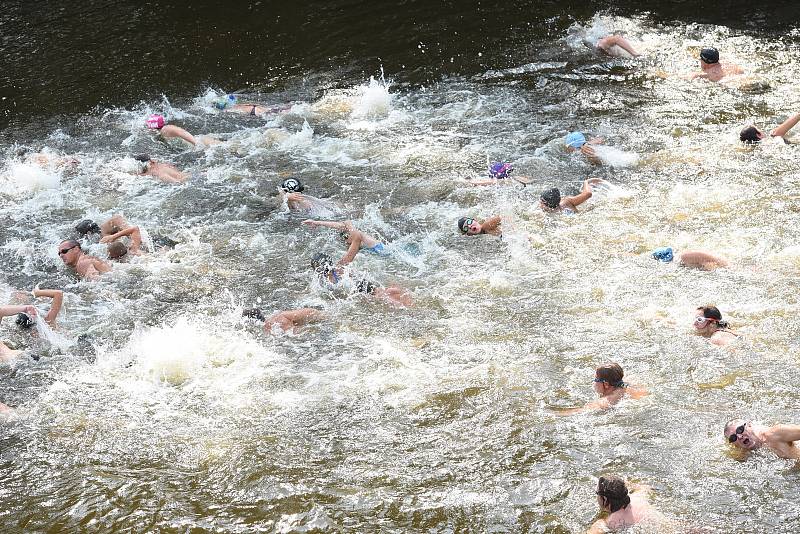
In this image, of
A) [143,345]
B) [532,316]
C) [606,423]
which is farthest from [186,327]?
[606,423]

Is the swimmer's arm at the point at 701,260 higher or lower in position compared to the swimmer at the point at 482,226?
lower

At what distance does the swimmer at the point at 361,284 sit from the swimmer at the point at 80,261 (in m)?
2.85

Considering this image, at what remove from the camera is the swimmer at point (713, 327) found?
8.63m

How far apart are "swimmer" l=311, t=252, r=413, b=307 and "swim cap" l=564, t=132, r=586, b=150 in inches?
165

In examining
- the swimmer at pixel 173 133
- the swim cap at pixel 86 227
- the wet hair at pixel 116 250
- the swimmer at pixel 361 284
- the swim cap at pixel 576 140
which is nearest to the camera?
the swimmer at pixel 361 284

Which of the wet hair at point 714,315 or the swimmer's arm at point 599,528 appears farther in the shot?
the wet hair at point 714,315

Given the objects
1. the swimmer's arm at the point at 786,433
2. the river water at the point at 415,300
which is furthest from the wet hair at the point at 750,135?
the swimmer's arm at the point at 786,433

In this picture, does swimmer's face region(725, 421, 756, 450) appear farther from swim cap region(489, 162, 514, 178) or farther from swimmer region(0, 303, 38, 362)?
swimmer region(0, 303, 38, 362)

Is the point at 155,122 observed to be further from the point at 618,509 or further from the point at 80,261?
the point at 618,509

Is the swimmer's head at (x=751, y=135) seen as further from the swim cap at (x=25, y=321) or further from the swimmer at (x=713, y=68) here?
the swim cap at (x=25, y=321)

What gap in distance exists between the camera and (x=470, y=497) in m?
7.24

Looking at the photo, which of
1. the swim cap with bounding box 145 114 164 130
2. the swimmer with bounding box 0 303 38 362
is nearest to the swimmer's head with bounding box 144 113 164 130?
the swim cap with bounding box 145 114 164 130

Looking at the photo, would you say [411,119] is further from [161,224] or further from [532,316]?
[532,316]

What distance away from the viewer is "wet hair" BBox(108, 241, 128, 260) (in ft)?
37.9
